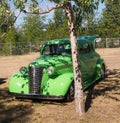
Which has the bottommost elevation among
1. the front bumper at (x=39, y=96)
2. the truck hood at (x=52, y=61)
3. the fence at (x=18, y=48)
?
the fence at (x=18, y=48)

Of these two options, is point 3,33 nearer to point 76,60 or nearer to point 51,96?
point 76,60

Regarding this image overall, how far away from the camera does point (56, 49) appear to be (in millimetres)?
11836

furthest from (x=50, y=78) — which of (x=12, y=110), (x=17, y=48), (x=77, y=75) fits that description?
(x=17, y=48)

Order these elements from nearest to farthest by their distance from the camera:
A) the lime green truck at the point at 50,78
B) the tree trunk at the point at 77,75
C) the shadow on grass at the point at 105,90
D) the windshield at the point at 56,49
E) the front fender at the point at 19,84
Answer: the tree trunk at the point at 77,75 → the lime green truck at the point at 50,78 → the front fender at the point at 19,84 → the shadow on grass at the point at 105,90 → the windshield at the point at 56,49

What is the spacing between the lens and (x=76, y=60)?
8836 mm

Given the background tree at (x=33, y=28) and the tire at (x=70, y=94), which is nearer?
the tire at (x=70, y=94)

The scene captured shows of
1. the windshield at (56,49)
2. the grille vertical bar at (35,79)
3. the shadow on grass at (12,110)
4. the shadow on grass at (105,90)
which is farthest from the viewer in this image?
the windshield at (56,49)

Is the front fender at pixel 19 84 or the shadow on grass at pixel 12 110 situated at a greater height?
the front fender at pixel 19 84

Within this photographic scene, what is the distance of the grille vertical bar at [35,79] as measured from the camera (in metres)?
10.1

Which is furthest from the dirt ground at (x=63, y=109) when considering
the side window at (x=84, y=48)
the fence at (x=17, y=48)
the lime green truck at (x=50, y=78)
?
the fence at (x=17, y=48)

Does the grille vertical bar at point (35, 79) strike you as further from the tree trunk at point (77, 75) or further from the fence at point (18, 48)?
the fence at point (18, 48)

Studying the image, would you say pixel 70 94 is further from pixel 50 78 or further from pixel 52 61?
pixel 52 61

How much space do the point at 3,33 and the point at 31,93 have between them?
2.63 meters

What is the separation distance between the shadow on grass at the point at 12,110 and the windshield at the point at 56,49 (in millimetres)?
2071
